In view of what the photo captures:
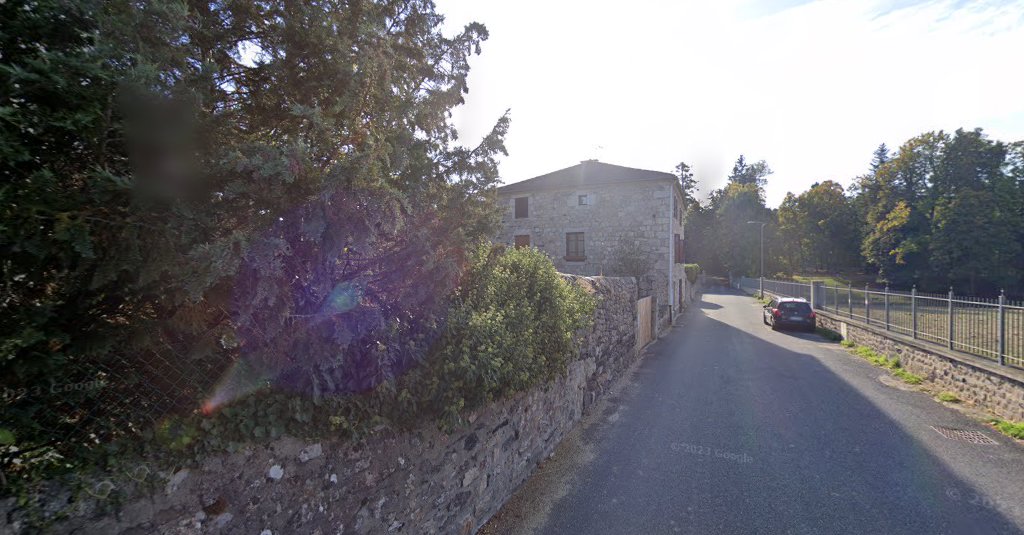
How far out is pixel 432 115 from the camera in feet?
10.2

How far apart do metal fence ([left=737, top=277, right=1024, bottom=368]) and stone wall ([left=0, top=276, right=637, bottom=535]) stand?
309 inches

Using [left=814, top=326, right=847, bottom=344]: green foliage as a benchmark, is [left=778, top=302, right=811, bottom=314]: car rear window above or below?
above

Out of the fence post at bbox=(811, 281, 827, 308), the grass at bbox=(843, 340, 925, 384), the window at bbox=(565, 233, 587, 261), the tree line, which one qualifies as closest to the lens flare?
the grass at bbox=(843, 340, 925, 384)

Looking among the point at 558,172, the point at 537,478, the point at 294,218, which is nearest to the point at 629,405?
the point at 537,478

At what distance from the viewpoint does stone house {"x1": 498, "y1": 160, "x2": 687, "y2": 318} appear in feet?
61.1

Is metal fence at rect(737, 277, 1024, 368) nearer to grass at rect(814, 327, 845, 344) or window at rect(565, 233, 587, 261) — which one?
grass at rect(814, 327, 845, 344)

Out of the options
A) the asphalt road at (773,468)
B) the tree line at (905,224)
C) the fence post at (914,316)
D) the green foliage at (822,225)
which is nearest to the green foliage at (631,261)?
the fence post at (914,316)

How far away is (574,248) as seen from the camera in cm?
2069

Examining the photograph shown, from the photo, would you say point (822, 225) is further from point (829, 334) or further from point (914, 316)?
point (914, 316)

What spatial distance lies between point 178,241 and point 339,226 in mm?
713

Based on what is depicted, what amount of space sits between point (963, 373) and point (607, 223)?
13.6m

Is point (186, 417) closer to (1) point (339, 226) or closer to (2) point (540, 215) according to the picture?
(1) point (339, 226)

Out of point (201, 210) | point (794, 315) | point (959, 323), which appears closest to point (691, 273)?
point (794, 315)

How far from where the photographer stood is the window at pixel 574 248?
20.4 m
